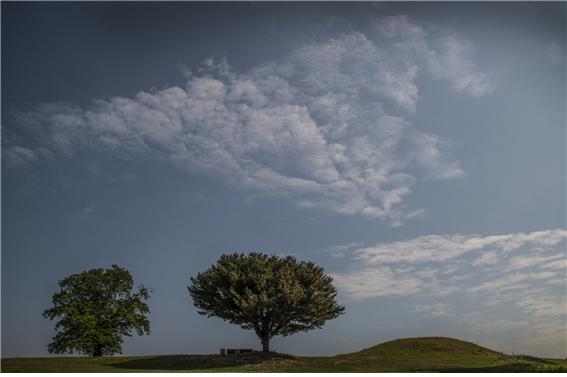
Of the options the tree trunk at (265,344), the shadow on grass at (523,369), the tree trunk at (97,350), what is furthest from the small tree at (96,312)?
the shadow on grass at (523,369)

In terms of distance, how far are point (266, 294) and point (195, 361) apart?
9.68 meters

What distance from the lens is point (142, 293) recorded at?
69.2m

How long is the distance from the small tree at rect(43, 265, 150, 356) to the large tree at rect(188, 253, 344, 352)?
9.36m

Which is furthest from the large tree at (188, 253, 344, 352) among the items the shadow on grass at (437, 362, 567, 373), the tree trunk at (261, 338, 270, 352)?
the shadow on grass at (437, 362, 567, 373)

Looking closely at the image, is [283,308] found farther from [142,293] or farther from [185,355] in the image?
[142,293]

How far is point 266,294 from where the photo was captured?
57031mm

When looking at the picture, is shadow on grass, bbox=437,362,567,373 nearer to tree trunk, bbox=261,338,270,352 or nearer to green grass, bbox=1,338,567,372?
green grass, bbox=1,338,567,372

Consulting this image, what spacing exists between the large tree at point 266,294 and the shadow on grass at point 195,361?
384 centimetres

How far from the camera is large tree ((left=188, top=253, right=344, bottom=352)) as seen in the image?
57.3 meters

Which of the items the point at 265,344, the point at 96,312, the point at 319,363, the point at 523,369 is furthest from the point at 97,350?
the point at 523,369

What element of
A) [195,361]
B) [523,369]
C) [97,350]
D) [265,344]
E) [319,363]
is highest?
[265,344]

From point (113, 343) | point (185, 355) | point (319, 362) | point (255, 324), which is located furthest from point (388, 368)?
point (113, 343)

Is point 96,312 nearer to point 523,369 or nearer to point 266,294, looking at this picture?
point 266,294

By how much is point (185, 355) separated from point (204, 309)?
5605 mm
